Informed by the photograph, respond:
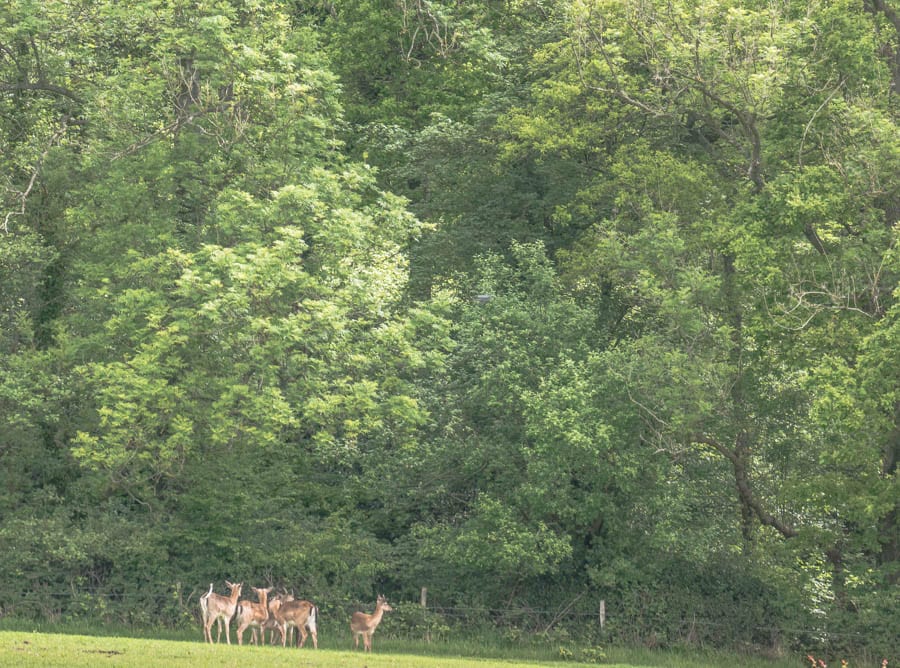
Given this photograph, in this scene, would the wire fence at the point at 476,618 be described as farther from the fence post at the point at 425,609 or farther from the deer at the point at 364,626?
the deer at the point at 364,626

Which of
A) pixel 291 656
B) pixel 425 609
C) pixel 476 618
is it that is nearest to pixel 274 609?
pixel 291 656

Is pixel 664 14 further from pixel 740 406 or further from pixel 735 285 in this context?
pixel 740 406

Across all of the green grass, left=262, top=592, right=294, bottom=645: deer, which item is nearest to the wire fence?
the green grass

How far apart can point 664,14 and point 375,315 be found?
971cm

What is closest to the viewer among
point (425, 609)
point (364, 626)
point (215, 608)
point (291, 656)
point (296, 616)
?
point (291, 656)

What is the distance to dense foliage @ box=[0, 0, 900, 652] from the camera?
2911 centimetres

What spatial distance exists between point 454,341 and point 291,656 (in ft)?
30.7

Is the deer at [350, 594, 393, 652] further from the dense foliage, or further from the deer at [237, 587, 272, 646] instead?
the dense foliage

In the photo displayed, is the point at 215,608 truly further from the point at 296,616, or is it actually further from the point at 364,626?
the point at 364,626

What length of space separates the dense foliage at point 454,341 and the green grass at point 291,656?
1.28 m

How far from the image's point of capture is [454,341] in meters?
32.2

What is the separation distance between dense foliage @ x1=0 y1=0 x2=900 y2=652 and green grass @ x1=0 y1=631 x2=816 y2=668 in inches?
50.5

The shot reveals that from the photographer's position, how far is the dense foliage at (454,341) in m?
29.1

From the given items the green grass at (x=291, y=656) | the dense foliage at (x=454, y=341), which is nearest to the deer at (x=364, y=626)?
the green grass at (x=291, y=656)
